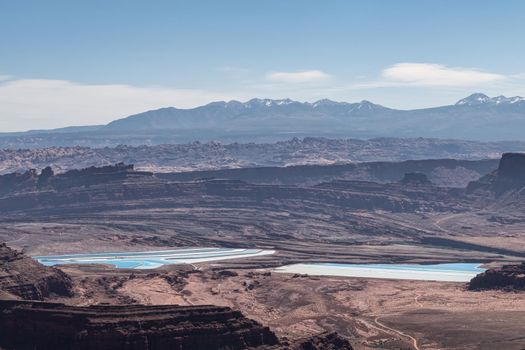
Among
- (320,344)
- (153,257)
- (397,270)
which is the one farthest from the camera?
(153,257)

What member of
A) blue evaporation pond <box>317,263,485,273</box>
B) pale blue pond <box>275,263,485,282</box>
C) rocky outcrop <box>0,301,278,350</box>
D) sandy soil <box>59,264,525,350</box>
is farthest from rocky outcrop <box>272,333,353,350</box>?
blue evaporation pond <box>317,263,485,273</box>

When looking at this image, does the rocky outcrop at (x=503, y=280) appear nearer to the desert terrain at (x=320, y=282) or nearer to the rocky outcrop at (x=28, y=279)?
the desert terrain at (x=320, y=282)

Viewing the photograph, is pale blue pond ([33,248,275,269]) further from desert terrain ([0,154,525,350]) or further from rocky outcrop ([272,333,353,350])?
rocky outcrop ([272,333,353,350])

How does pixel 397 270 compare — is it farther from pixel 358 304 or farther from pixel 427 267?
pixel 358 304

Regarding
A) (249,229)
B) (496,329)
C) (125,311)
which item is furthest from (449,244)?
(125,311)


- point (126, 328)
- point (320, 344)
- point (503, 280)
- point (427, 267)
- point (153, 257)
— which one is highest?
point (126, 328)

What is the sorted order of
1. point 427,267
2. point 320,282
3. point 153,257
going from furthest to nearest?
1. point 153,257
2. point 427,267
3. point 320,282

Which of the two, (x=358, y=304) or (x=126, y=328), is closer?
(x=126, y=328)

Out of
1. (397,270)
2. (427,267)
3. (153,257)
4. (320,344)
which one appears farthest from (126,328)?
(153,257)
